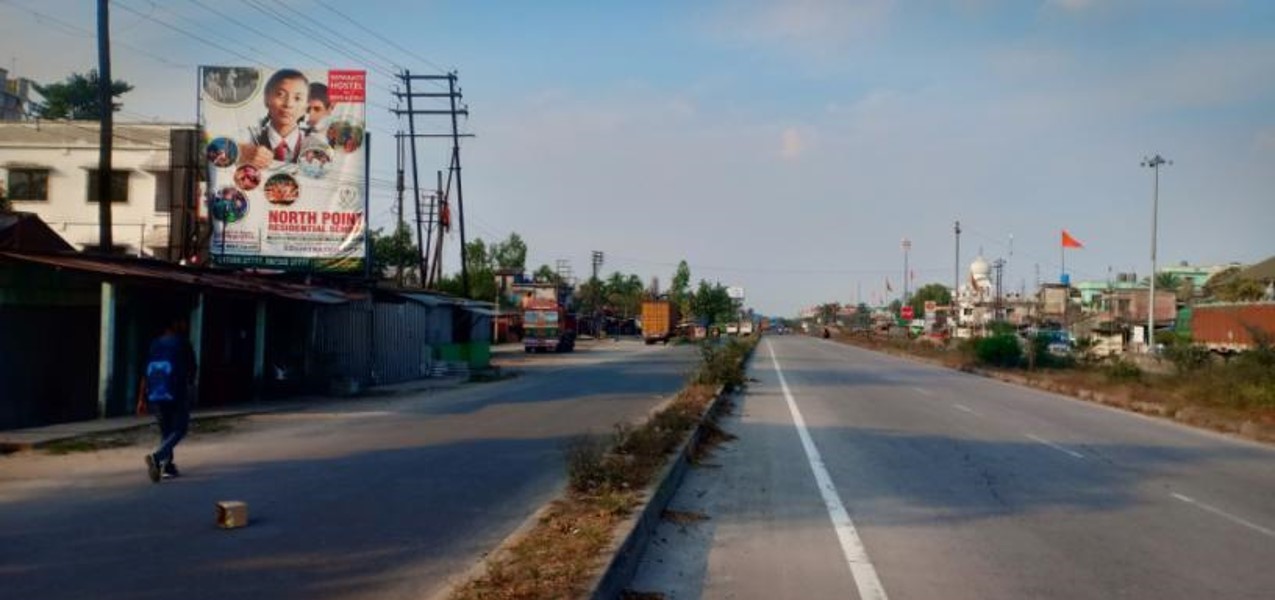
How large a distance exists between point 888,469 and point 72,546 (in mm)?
9332

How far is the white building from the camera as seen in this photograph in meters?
46.4

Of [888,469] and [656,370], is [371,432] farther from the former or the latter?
[656,370]

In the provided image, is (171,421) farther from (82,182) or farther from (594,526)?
(82,182)

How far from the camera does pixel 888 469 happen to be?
14.1 meters

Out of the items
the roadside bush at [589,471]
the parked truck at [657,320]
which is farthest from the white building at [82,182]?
the parked truck at [657,320]

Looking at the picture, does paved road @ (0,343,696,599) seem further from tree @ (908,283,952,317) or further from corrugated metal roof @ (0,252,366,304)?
tree @ (908,283,952,317)

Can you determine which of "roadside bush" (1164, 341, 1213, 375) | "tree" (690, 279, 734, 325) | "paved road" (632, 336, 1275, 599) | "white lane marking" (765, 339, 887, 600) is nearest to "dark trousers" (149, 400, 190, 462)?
"paved road" (632, 336, 1275, 599)

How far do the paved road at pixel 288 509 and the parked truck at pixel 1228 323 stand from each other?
114 ft

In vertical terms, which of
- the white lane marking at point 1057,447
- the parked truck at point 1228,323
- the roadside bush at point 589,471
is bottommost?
the white lane marking at point 1057,447

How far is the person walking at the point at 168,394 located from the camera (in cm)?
1193

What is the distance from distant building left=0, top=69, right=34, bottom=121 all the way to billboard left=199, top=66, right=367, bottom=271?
189ft

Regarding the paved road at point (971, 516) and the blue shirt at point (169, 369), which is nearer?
the paved road at point (971, 516)

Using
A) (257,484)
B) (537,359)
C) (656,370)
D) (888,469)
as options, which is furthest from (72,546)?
(537,359)

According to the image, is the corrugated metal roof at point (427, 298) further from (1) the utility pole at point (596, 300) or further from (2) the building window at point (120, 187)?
(1) the utility pole at point (596, 300)
